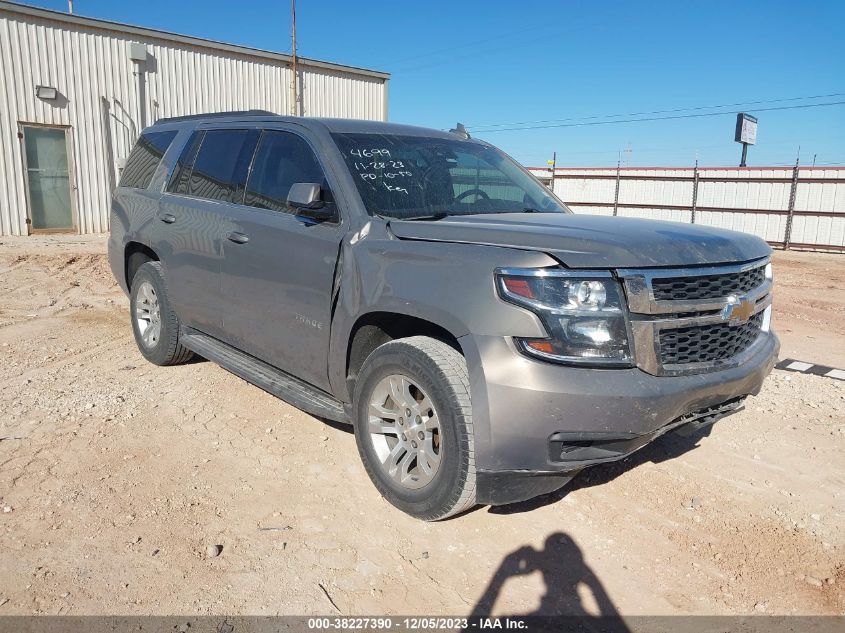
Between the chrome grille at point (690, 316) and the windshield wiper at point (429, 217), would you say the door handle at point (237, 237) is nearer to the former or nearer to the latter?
the windshield wiper at point (429, 217)

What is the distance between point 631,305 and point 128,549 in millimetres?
2398

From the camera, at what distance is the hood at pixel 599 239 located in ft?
8.66

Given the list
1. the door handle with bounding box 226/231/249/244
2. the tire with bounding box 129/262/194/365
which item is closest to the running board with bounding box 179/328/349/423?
the tire with bounding box 129/262/194/365

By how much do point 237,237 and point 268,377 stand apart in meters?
0.90

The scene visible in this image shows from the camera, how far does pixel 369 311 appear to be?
3.15 m

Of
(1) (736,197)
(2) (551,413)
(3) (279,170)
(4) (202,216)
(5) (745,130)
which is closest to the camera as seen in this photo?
(2) (551,413)

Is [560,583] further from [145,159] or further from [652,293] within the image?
[145,159]

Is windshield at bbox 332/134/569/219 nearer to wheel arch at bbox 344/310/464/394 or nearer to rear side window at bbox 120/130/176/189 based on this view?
wheel arch at bbox 344/310/464/394

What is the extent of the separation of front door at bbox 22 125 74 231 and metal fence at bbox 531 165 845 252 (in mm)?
15004

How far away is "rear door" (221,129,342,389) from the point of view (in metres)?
3.52

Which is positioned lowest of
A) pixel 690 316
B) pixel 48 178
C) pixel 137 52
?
pixel 690 316

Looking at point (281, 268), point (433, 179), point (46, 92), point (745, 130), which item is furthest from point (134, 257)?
point (745, 130)

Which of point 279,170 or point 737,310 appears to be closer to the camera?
point 737,310

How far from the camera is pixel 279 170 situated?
4008 millimetres
